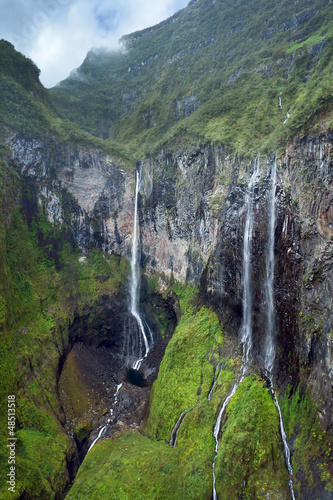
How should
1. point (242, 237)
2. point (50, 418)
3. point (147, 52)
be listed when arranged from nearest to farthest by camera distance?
point (50, 418) → point (242, 237) → point (147, 52)

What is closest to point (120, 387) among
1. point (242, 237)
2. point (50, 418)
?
point (50, 418)

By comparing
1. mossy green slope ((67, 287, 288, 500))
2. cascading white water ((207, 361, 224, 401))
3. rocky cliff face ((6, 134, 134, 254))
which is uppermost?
rocky cliff face ((6, 134, 134, 254))

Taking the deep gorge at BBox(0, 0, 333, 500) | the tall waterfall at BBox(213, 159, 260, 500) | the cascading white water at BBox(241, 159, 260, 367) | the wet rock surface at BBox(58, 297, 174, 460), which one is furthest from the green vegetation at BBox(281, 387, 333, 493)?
the wet rock surface at BBox(58, 297, 174, 460)

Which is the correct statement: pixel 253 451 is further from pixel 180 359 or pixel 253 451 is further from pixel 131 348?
pixel 131 348

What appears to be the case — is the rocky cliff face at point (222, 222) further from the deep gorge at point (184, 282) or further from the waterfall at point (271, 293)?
the waterfall at point (271, 293)

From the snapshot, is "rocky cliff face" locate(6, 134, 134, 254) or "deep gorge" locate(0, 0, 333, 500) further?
"rocky cliff face" locate(6, 134, 134, 254)

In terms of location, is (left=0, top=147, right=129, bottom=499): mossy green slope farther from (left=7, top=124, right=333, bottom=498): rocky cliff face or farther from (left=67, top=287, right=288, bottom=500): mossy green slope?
(left=7, top=124, right=333, bottom=498): rocky cliff face

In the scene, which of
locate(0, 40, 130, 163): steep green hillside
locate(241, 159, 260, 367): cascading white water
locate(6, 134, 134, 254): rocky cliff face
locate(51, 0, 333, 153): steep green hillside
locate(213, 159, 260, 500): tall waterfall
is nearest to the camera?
locate(213, 159, 260, 500): tall waterfall
